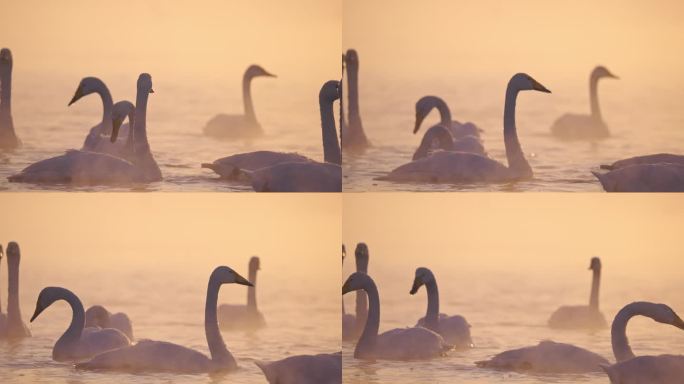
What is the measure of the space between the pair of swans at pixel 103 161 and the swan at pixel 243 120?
186 millimetres

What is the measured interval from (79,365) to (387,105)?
1123mm

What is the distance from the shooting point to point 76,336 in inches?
170

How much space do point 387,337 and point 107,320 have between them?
30.8 inches

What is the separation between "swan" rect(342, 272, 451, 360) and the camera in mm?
4336

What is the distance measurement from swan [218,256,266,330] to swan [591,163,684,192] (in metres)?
1.01

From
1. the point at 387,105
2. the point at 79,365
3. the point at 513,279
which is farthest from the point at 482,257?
the point at 79,365

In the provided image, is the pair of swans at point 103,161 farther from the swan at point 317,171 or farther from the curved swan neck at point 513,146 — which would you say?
the curved swan neck at point 513,146

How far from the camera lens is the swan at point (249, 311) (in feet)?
14.2

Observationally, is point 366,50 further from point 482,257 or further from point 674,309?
point 674,309

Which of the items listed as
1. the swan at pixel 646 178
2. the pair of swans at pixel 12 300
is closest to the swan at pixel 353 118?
the swan at pixel 646 178

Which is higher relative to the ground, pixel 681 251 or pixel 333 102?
pixel 333 102

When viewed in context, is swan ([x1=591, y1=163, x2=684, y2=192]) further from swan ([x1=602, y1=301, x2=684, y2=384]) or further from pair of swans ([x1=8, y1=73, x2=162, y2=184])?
pair of swans ([x1=8, y1=73, x2=162, y2=184])

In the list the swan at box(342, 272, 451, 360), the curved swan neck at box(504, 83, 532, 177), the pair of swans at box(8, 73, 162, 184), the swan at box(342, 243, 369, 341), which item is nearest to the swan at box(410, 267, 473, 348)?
the swan at box(342, 272, 451, 360)

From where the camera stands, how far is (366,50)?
4.34 meters
